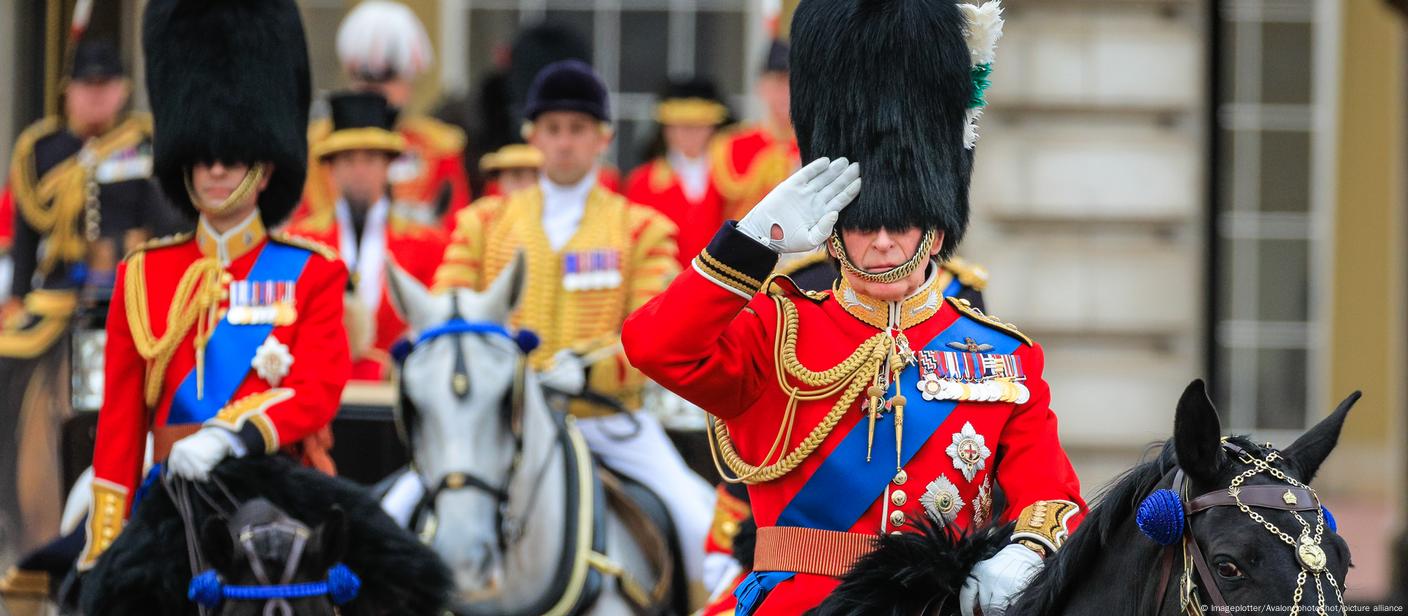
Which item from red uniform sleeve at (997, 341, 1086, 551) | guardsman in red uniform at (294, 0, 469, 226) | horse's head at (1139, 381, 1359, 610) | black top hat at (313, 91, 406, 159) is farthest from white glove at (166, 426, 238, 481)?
guardsman in red uniform at (294, 0, 469, 226)

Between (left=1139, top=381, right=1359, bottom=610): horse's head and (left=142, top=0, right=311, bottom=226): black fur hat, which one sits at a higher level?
(left=142, top=0, right=311, bottom=226): black fur hat

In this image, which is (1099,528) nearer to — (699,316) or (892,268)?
(892,268)

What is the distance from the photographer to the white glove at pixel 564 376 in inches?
287

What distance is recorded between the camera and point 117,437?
563 cm

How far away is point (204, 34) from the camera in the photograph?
6.05m

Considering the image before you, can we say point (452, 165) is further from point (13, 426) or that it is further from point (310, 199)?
point (13, 426)

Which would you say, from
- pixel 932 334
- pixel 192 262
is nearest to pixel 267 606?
pixel 192 262

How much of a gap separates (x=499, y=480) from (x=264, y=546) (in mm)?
1353

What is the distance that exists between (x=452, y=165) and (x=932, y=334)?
801cm

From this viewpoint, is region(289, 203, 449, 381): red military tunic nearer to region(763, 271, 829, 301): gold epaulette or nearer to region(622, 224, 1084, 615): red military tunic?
region(763, 271, 829, 301): gold epaulette

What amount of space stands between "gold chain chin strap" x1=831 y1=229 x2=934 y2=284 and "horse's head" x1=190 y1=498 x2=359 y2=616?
1.58 metres

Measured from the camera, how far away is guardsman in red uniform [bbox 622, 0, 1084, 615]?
402cm

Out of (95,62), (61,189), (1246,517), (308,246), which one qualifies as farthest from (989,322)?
(95,62)

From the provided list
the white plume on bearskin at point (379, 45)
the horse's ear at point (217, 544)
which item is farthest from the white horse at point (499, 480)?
the white plume on bearskin at point (379, 45)
